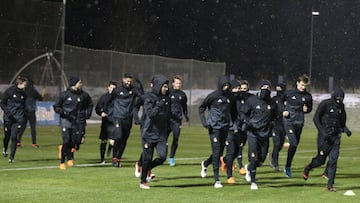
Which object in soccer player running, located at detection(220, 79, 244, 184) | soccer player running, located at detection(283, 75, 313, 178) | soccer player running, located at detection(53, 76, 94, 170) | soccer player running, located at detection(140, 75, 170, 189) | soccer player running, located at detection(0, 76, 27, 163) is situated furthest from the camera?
soccer player running, located at detection(0, 76, 27, 163)

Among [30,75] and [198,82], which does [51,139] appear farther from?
[198,82]

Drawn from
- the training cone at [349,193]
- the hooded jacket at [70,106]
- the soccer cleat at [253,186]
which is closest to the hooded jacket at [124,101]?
the hooded jacket at [70,106]

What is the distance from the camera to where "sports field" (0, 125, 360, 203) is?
15797mm

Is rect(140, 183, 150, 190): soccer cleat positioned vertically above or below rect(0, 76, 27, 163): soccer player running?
below

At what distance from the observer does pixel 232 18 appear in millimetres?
93125

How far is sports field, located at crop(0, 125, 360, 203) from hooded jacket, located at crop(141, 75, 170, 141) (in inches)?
39.8

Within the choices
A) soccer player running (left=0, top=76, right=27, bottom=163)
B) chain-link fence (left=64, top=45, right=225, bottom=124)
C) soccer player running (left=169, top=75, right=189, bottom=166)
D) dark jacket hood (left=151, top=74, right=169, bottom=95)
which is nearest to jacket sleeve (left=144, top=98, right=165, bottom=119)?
dark jacket hood (left=151, top=74, right=169, bottom=95)

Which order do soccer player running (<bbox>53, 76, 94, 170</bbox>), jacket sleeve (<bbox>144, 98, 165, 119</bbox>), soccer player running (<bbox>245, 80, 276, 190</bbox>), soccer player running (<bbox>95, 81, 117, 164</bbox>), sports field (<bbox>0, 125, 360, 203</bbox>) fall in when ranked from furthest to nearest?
1. soccer player running (<bbox>95, 81, 117, 164</bbox>)
2. soccer player running (<bbox>53, 76, 94, 170</bbox>)
3. soccer player running (<bbox>245, 80, 276, 190</bbox>)
4. jacket sleeve (<bbox>144, 98, 165, 119</bbox>)
5. sports field (<bbox>0, 125, 360, 203</bbox>)

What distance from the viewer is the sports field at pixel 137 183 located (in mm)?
15797

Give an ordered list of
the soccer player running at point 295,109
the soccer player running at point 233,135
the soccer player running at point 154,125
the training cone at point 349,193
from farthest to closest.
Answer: the soccer player running at point 295,109 < the soccer player running at point 233,135 < the soccer player running at point 154,125 < the training cone at point 349,193

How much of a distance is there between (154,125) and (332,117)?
3324 mm

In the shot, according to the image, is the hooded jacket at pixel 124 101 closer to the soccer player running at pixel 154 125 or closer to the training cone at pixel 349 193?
the soccer player running at pixel 154 125

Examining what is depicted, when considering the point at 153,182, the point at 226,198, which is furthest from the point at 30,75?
the point at 226,198

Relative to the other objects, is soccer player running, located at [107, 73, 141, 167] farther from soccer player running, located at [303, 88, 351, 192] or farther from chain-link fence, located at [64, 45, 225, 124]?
chain-link fence, located at [64, 45, 225, 124]
